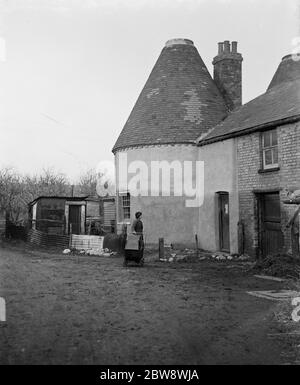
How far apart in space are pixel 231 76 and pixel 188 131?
474 cm

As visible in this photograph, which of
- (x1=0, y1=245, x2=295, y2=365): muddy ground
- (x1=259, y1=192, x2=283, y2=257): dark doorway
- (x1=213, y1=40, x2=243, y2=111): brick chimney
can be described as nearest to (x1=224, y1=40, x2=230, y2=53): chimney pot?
(x1=213, y1=40, x2=243, y2=111): brick chimney

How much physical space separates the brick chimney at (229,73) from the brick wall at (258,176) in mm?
→ 6175

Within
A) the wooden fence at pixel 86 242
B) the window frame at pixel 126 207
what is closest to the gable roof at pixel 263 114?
the window frame at pixel 126 207

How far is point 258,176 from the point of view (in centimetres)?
1489

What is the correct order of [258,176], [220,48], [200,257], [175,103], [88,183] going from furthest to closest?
[88,183]
[220,48]
[175,103]
[200,257]
[258,176]

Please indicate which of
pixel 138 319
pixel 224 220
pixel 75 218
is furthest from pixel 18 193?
pixel 138 319

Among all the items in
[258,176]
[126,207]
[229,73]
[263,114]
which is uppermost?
[229,73]

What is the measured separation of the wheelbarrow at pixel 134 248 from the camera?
1298 cm

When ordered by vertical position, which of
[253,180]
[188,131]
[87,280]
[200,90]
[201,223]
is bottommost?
[87,280]

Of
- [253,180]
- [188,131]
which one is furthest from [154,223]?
[253,180]

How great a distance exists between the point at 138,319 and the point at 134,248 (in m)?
6.37

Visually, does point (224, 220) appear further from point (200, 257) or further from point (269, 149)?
point (269, 149)

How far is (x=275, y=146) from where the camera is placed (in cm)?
1431
